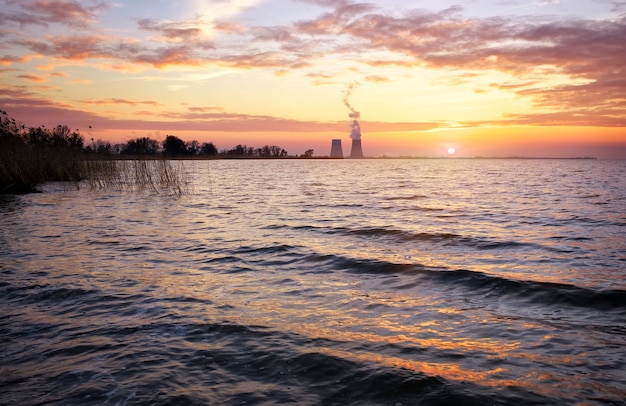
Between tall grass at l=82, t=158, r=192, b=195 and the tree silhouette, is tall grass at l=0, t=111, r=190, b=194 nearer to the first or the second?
tall grass at l=82, t=158, r=192, b=195

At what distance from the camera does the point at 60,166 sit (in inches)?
1302

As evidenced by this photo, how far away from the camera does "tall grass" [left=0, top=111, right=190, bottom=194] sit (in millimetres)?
26922

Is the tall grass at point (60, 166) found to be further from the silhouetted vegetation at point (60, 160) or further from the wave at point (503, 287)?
the wave at point (503, 287)

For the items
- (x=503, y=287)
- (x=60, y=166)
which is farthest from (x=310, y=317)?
(x=60, y=166)

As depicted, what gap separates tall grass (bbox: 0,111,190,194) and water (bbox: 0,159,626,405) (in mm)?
14687

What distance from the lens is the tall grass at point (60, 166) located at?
26.9 metres

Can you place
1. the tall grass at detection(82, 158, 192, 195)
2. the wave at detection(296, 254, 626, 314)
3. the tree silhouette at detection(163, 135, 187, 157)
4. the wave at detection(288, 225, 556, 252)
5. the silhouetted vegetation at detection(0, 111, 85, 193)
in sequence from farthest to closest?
the tree silhouette at detection(163, 135, 187, 157) → the tall grass at detection(82, 158, 192, 195) → the silhouetted vegetation at detection(0, 111, 85, 193) → the wave at detection(288, 225, 556, 252) → the wave at detection(296, 254, 626, 314)

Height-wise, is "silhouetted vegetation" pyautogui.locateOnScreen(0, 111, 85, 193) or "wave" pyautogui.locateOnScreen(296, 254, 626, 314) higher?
"silhouetted vegetation" pyautogui.locateOnScreen(0, 111, 85, 193)

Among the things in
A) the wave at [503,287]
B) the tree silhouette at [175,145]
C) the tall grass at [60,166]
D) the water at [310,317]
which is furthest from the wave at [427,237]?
the tree silhouette at [175,145]

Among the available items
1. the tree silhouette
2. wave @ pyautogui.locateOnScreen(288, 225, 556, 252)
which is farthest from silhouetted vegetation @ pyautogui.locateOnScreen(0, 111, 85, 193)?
the tree silhouette

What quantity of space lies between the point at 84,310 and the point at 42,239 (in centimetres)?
748

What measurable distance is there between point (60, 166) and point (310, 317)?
33359mm

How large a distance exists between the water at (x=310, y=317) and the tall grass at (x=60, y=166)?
48.2 ft

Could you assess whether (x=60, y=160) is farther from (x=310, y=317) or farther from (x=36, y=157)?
(x=310, y=317)
